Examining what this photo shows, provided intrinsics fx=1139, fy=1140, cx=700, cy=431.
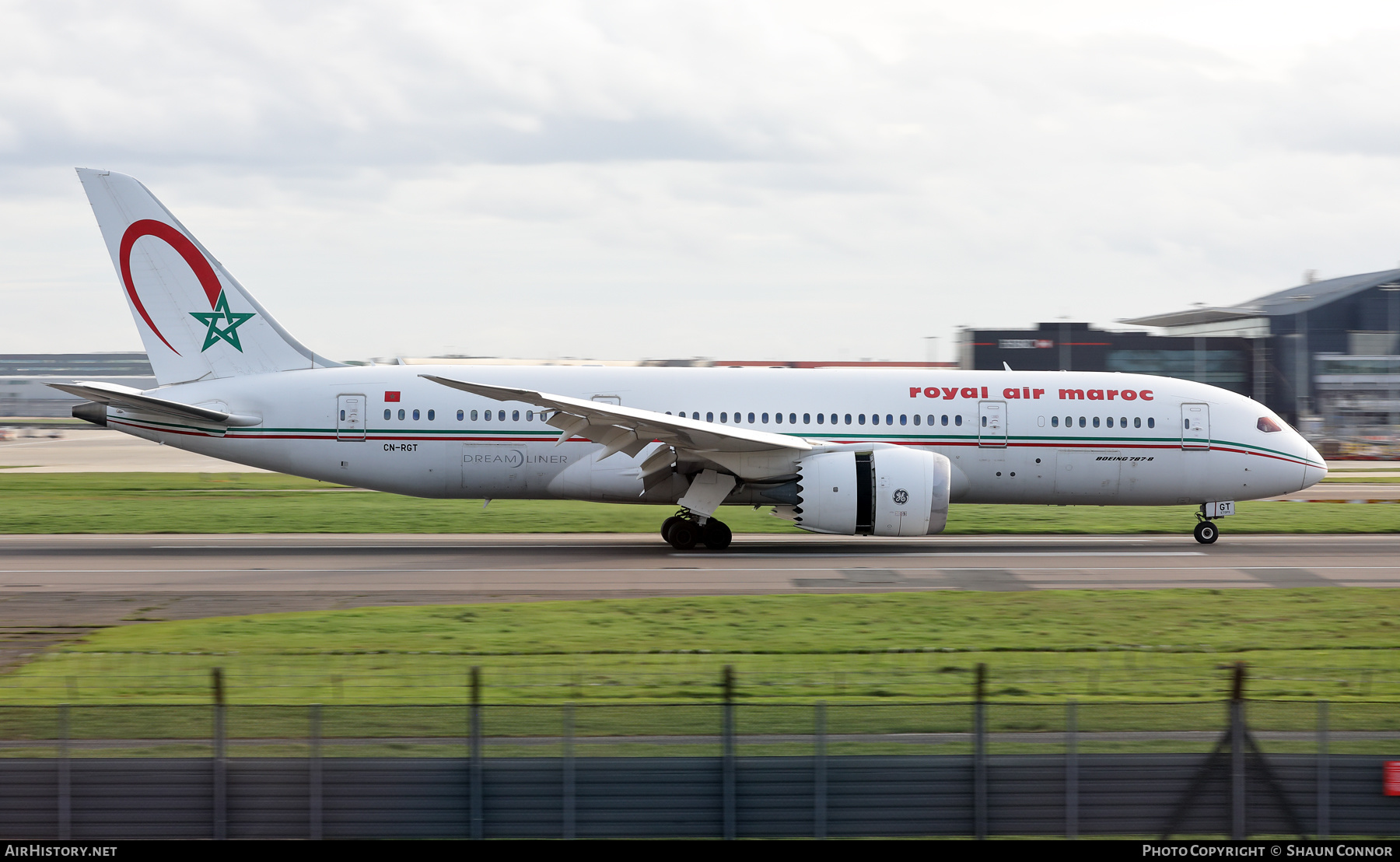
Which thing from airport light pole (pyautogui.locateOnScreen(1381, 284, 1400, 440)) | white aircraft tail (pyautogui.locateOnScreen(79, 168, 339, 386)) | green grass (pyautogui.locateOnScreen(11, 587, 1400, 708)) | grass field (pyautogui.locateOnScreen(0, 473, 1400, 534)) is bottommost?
green grass (pyautogui.locateOnScreen(11, 587, 1400, 708))

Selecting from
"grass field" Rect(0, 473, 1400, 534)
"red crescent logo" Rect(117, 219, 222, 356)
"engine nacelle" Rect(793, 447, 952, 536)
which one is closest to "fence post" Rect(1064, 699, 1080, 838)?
"engine nacelle" Rect(793, 447, 952, 536)

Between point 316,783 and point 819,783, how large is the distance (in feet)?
10.3

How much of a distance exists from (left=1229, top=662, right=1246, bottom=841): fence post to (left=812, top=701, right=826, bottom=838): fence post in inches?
101

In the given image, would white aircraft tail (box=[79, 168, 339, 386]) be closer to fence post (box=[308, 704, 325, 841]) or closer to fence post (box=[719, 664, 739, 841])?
fence post (box=[308, 704, 325, 841])

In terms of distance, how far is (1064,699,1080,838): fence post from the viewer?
7148 millimetres

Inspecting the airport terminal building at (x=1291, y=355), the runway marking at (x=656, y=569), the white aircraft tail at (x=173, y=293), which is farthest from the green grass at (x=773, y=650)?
the airport terminal building at (x=1291, y=355)

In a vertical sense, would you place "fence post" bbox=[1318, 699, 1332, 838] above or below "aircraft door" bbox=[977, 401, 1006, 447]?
below

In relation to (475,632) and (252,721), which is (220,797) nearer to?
(252,721)

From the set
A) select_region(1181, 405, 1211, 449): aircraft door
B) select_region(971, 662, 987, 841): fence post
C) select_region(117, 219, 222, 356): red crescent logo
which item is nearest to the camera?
select_region(971, 662, 987, 841): fence post

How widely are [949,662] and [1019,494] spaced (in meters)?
13.1

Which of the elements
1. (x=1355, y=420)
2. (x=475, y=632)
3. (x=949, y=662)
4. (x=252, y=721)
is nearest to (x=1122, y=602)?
(x=949, y=662)

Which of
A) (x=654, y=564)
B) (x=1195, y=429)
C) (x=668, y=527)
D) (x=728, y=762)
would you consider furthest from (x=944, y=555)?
→ (x=728, y=762)

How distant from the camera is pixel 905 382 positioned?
25078mm

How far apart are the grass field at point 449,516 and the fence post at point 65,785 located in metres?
19.8
